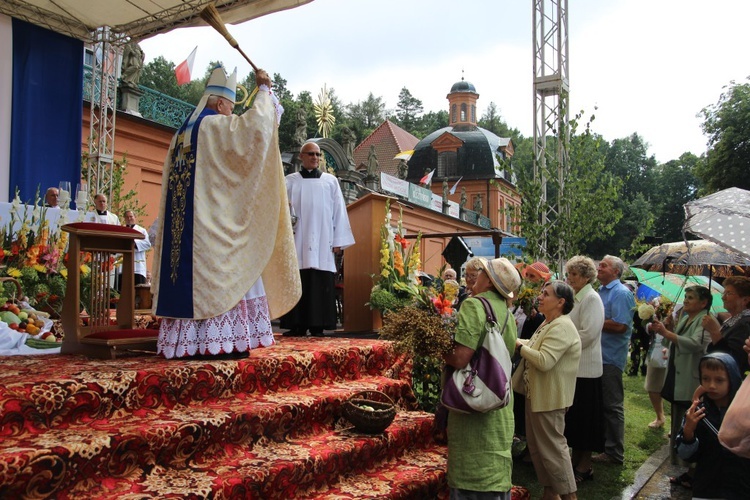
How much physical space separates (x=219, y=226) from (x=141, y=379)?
50.8 inches

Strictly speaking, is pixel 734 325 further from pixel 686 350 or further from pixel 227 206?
pixel 227 206

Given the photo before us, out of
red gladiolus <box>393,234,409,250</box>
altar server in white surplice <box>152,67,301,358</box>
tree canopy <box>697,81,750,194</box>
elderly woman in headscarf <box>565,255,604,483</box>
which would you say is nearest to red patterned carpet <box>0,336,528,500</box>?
altar server in white surplice <box>152,67,301,358</box>

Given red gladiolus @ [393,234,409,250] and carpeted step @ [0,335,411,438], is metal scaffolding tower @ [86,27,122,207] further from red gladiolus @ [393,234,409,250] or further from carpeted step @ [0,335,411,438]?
carpeted step @ [0,335,411,438]

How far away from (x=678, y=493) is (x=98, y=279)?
507cm

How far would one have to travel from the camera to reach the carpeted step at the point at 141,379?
10.2 feet

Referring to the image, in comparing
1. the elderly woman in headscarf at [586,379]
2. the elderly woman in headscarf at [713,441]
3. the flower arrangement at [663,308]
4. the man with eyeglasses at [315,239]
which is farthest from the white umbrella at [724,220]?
the flower arrangement at [663,308]

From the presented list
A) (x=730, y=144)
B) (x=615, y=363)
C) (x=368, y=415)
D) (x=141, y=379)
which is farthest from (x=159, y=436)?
(x=730, y=144)

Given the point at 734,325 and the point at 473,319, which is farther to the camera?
the point at 734,325

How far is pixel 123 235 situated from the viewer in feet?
15.7

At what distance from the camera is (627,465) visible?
6004mm

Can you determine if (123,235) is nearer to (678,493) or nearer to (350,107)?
(678,493)

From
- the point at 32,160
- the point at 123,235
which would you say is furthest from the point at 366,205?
the point at 32,160

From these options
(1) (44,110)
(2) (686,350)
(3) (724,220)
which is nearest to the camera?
(3) (724,220)

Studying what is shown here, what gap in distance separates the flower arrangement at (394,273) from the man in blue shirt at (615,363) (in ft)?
6.35
